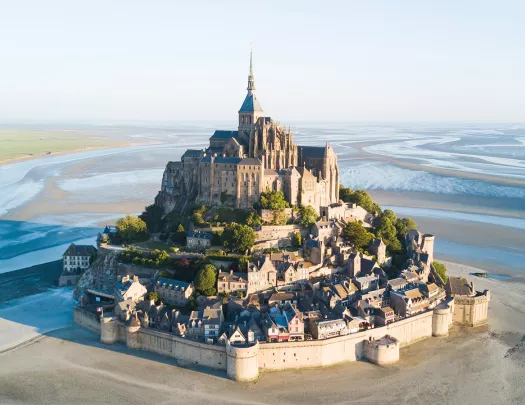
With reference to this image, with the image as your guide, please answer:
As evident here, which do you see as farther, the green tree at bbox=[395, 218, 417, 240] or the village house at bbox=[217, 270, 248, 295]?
the green tree at bbox=[395, 218, 417, 240]

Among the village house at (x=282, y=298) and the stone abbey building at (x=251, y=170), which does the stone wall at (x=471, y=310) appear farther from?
the stone abbey building at (x=251, y=170)

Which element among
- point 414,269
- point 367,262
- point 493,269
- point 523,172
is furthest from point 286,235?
point 523,172

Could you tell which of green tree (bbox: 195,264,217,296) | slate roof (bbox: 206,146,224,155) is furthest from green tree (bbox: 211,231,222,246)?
slate roof (bbox: 206,146,224,155)

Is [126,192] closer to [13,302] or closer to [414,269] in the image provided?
[13,302]

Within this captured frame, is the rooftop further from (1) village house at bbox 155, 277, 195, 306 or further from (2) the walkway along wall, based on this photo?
(2) the walkway along wall

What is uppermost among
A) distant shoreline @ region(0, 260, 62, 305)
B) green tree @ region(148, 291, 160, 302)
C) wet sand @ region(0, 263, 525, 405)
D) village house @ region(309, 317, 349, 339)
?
green tree @ region(148, 291, 160, 302)

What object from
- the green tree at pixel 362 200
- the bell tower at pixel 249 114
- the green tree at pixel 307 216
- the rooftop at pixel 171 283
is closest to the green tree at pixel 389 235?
the green tree at pixel 362 200
